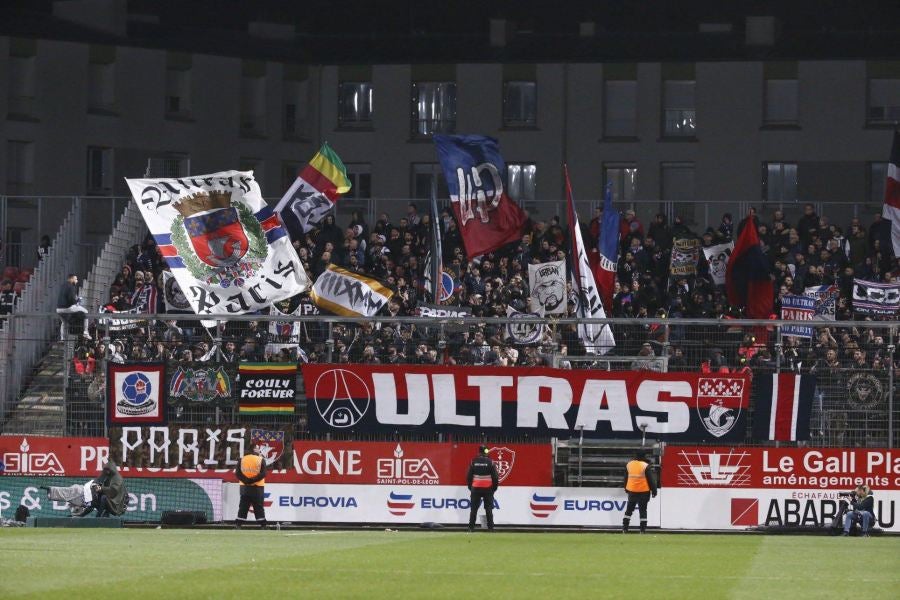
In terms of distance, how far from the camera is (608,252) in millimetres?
38656

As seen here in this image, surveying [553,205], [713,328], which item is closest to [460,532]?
[713,328]

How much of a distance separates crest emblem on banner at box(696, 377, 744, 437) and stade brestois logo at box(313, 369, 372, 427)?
6582mm

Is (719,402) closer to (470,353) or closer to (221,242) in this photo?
(470,353)

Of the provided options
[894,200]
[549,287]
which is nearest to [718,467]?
[549,287]

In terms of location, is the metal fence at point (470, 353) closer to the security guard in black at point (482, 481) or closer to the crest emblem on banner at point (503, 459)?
the crest emblem on banner at point (503, 459)

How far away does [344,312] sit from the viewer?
34.7 meters

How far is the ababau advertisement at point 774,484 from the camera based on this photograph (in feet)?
108

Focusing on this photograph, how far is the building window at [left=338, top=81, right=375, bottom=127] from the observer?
62469 millimetres

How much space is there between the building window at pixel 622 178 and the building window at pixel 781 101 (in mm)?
5099

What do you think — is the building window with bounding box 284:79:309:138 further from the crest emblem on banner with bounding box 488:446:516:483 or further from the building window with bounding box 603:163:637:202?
the crest emblem on banner with bounding box 488:446:516:483

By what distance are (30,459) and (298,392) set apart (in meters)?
5.51

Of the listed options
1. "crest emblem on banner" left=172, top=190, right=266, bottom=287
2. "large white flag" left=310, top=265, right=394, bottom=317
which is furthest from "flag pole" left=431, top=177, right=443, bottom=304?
"crest emblem on banner" left=172, top=190, right=266, bottom=287

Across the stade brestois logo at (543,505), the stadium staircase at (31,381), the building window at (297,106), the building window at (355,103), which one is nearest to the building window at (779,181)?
the building window at (355,103)

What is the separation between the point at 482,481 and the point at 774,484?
19.4ft
